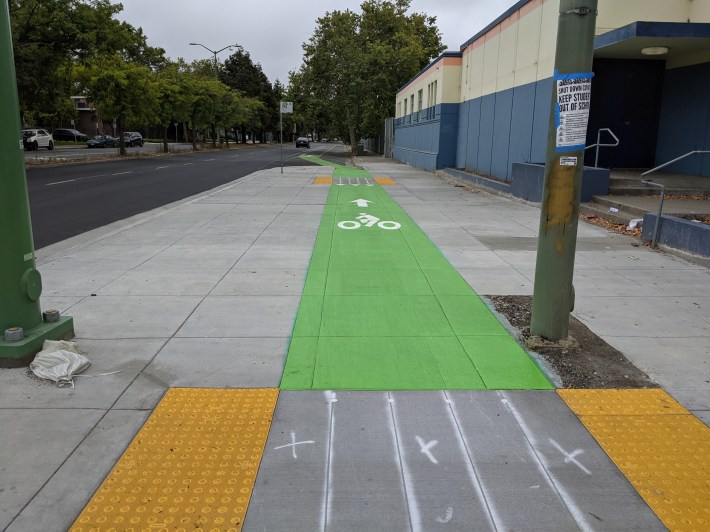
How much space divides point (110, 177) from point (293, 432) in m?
23.1

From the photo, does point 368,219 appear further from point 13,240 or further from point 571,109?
point 13,240

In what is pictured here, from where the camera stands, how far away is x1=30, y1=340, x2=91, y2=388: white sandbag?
4.45 m

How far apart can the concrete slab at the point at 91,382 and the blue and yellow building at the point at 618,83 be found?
38.0ft

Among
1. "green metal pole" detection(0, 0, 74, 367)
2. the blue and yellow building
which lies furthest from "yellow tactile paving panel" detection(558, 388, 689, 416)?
the blue and yellow building

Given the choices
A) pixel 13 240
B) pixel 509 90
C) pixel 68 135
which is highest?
pixel 509 90

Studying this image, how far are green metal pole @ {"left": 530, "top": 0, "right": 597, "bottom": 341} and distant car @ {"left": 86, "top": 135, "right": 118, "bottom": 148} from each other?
62534 millimetres

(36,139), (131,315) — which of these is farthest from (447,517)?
(36,139)

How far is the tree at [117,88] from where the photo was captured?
36.8 m

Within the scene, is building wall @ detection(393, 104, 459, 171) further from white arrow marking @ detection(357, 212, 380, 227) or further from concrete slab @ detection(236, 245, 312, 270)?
concrete slab @ detection(236, 245, 312, 270)

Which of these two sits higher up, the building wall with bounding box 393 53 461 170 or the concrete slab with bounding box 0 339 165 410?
the building wall with bounding box 393 53 461 170

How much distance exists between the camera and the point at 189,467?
3396 mm

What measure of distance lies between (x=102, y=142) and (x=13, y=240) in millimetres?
Answer: 61830

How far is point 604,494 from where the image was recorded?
3195mm

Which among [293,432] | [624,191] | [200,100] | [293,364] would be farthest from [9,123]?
[200,100]
